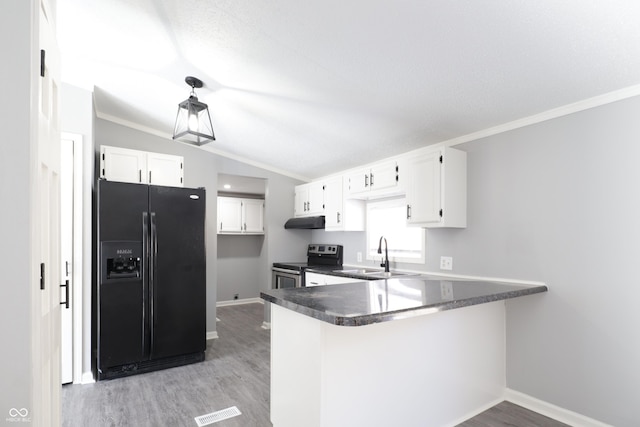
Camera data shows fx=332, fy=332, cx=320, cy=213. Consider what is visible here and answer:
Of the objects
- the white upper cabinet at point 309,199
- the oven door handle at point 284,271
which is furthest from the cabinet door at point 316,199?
the oven door handle at point 284,271

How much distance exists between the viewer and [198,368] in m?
3.39

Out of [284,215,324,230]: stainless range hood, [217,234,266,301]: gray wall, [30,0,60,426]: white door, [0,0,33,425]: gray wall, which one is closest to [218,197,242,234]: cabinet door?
[217,234,266,301]: gray wall

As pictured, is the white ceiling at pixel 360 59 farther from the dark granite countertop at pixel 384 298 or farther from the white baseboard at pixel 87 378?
the white baseboard at pixel 87 378

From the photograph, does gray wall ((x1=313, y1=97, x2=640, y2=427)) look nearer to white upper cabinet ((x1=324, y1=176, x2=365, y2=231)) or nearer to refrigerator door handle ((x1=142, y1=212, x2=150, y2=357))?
white upper cabinet ((x1=324, y1=176, x2=365, y2=231))

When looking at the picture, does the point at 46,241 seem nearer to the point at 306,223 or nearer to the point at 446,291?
the point at 446,291

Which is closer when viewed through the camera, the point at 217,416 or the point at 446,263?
the point at 217,416

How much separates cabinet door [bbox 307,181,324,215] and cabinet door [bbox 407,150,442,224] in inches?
62.3

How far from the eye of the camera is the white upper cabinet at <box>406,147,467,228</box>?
2914mm

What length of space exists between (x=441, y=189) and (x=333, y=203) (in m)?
1.70

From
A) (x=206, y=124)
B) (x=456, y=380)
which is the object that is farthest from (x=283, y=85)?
(x=456, y=380)

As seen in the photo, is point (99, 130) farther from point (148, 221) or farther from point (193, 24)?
point (193, 24)

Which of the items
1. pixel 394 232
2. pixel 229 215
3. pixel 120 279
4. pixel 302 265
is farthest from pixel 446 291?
pixel 229 215

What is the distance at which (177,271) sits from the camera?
347cm
